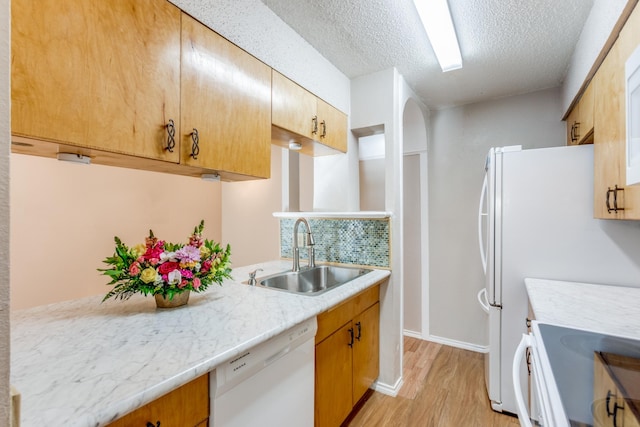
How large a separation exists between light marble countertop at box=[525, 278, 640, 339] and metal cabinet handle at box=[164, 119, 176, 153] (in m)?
1.64

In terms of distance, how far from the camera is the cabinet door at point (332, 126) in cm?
199

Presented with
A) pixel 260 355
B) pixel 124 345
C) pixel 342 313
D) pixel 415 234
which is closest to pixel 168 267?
pixel 124 345

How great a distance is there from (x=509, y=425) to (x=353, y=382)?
102 cm

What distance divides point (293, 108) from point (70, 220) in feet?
7.82

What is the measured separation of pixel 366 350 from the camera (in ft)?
6.26

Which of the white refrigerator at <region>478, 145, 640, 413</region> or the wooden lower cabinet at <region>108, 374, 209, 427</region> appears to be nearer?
the wooden lower cabinet at <region>108, 374, 209, 427</region>

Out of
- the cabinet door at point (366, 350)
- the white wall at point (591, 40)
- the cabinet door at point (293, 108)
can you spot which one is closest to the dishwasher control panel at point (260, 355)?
the cabinet door at point (366, 350)

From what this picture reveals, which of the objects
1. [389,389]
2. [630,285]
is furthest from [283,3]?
[389,389]

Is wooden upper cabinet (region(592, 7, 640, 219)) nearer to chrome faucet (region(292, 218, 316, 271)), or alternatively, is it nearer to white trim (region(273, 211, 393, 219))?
Answer: white trim (region(273, 211, 393, 219))

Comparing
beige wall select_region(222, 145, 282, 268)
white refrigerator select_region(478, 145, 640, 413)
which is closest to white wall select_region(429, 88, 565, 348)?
white refrigerator select_region(478, 145, 640, 413)

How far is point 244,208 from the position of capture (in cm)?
379

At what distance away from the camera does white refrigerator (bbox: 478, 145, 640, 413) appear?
1618 mm

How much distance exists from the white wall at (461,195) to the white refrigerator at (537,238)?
0.86 meters

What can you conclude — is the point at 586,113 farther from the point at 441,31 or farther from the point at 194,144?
the point at 194,144
